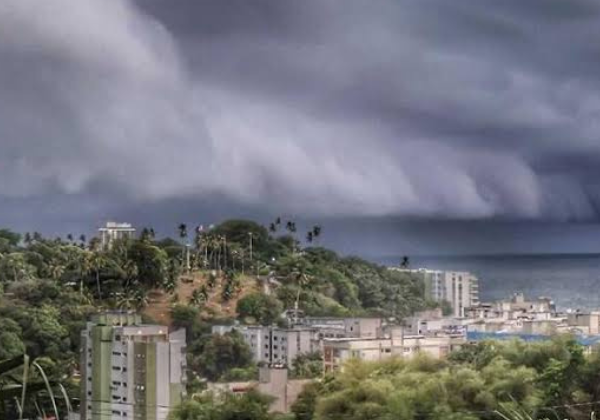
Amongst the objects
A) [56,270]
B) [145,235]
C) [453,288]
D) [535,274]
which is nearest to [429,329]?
[453,288]

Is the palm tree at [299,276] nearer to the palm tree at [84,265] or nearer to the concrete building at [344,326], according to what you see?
the concrete building at [344,326]

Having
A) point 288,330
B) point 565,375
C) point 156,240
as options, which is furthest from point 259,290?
point 565,375

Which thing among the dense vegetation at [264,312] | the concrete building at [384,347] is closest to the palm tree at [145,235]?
the dense vegetation at [264,312]

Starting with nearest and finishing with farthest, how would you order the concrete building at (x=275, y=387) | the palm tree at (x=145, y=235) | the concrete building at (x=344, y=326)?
1. the concrete building at (x=275, y=387)
2. the palm tree at (x=145, y=235)
3. the concrete building at (x=344, y=326)

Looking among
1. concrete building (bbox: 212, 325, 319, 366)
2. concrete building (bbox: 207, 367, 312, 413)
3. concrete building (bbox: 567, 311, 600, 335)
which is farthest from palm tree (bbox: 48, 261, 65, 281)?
concrete building (bbox: 567, 311, 600, 335)

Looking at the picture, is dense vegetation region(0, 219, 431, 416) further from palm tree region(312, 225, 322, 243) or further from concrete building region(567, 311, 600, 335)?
concrete building region(567, 311, 600, 335)

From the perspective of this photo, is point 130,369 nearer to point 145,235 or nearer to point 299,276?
point 145,235

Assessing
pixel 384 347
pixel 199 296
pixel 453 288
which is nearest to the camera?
pixel 199 296
